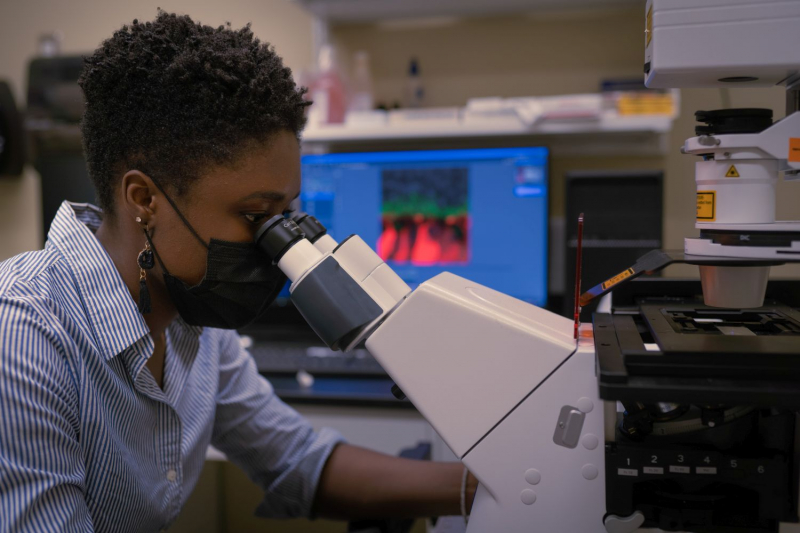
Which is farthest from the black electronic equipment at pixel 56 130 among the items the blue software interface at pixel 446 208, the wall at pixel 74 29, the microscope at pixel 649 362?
the microscope at pixel 649 362

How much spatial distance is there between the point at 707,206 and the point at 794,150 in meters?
0.10

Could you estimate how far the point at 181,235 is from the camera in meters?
0.92

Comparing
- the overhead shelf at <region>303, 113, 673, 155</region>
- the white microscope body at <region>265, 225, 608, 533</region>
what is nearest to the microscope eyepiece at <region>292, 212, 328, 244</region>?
the white microscope body at <region>265, 225, 608, 533</region>

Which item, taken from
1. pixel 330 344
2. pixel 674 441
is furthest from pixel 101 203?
pixel 674 441

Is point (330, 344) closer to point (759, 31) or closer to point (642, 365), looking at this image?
point (642, 365)

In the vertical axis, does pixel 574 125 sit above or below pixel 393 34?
below

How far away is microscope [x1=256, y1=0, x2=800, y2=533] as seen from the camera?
2.19 ft

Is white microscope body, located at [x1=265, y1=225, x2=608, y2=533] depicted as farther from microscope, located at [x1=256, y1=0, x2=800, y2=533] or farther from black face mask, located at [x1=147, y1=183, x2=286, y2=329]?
black face mask, located at [x1=147, y1=183, x2=286, y2=329]

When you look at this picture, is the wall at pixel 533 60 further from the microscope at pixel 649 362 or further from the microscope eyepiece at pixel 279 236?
the microscope eyepiece at pixel 279 236

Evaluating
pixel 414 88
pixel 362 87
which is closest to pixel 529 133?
pixel 414 88

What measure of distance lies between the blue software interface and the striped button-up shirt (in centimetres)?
78

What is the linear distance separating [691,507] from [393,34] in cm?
171

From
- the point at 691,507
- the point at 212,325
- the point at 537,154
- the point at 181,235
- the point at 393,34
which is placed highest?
the point at 393,34

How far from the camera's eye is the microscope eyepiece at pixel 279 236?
31.9 inches
